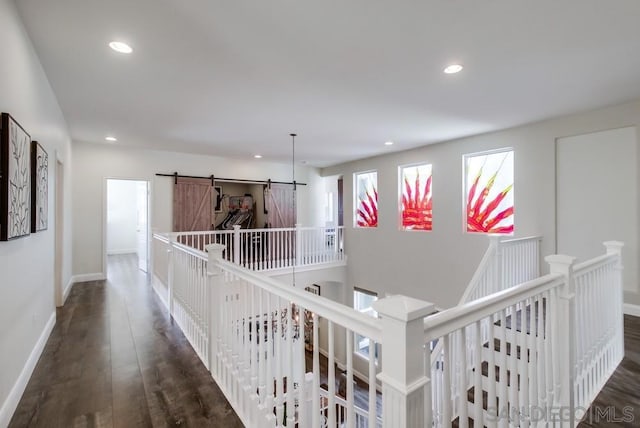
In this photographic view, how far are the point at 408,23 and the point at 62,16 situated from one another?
251 cm

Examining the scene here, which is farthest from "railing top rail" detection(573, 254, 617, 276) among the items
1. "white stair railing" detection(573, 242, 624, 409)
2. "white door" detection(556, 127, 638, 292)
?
"white door" detection(556, 127, 638, 292)

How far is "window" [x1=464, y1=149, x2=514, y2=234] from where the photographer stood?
16.5 ft

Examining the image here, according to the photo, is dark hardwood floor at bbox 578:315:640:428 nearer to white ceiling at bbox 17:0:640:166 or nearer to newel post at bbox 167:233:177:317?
white ceiling at bbox 17:0:640:166

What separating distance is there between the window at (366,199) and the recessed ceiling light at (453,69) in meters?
4.44

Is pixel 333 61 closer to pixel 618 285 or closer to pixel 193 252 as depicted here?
pixel 193 252

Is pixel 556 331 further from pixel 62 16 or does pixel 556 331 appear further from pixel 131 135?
pixel 131 135

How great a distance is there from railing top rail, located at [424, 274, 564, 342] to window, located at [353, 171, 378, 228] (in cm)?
568

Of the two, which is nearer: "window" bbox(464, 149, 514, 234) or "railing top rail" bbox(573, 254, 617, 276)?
"railing top rail" bbox(573, 254, 617, 276)

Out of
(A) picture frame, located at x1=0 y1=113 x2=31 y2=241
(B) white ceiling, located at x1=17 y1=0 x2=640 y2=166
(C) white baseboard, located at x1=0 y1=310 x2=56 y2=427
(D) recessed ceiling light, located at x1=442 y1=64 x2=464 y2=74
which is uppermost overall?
(B) white ceiling, located at x1=17 y1=0 x2=640 y2=166

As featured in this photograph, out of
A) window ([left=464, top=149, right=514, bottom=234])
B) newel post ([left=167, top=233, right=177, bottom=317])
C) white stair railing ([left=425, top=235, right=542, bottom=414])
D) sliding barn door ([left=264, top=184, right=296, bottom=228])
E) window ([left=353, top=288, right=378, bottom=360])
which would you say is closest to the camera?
white stair railing ([left=425, top=235, right=542, bottom=414])

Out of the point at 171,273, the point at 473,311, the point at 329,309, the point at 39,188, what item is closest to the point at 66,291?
the point at 171,273

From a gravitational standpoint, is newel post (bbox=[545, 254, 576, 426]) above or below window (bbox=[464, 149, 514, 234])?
below

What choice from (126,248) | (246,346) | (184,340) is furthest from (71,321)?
(126,248)

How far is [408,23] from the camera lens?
2.22 meters
